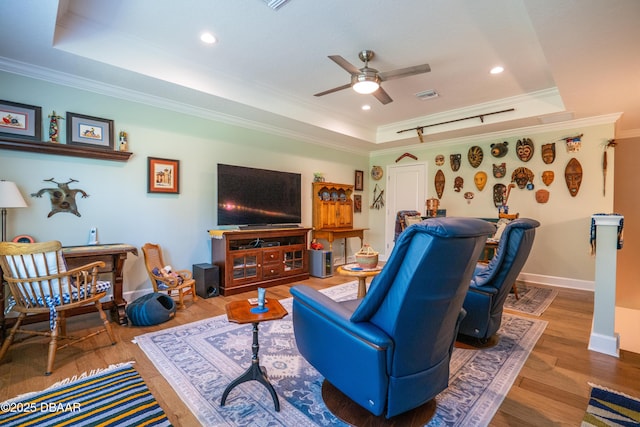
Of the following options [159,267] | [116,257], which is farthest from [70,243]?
[159,267]

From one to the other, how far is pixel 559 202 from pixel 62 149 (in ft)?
21.7

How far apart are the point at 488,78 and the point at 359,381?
3.92 m

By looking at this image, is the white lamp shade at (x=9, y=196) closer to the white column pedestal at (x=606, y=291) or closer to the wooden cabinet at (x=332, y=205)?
the wooden cabinet at (x=332, y=205)

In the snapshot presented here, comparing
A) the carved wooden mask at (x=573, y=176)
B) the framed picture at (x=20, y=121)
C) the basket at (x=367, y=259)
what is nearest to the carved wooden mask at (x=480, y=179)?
the carved wooden mask at (x=573, y=176)

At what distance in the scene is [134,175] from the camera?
12.0 feet

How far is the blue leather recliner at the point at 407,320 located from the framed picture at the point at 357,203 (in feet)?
16.8

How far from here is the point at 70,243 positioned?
3242 millimetres

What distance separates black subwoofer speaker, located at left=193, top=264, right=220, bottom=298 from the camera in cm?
387

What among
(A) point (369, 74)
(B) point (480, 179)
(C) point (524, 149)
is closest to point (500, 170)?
(B) point (480, 179)

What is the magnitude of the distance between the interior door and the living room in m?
0.20

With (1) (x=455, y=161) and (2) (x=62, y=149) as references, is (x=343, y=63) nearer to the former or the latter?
(2) (x=62, y=149)

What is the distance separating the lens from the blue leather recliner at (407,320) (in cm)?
132

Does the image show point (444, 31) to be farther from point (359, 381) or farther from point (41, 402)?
point (41, 402)

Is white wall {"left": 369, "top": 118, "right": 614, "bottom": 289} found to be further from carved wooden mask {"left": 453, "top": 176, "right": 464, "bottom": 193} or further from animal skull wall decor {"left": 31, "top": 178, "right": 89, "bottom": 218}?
animal skull wall decor {"left": 31, "top": 178, "right": 89, "bottom": 218}
